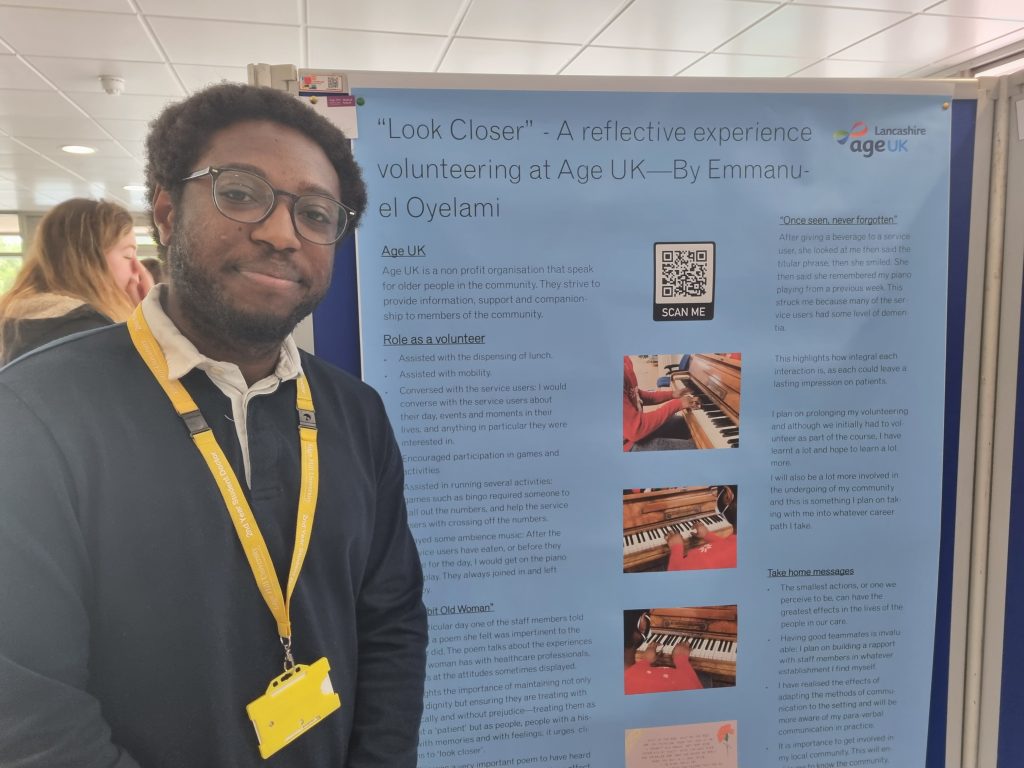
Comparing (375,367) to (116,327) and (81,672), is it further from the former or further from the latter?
(81,672)

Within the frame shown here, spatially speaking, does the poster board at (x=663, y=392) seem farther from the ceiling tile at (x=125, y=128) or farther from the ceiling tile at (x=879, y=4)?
the ceiling tile at (x=125, y=128)

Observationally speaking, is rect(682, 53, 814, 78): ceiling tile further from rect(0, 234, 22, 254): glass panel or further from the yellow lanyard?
rect(0, 234, 22, 254): glass panel

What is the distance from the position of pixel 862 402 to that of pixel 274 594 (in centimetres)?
123

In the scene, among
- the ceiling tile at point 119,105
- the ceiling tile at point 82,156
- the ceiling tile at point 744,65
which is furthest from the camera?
the ceiling tile at point 82,156

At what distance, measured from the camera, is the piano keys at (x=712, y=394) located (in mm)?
1316

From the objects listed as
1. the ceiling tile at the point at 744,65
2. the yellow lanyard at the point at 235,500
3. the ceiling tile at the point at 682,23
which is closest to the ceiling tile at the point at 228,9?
A: the ceiling tile at the point at 682,23

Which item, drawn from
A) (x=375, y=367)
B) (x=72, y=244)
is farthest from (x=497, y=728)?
(x=72, y=244)

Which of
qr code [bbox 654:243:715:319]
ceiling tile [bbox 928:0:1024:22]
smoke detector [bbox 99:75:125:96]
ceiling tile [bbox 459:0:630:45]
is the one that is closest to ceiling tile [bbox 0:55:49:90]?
smoke detector [bbox 99:75:125:96]

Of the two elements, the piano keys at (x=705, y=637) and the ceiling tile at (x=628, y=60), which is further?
the ceiling tile at (x=628, y=60)

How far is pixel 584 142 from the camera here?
1.25m

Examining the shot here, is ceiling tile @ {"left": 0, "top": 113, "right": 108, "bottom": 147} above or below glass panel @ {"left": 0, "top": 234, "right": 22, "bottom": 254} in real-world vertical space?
above

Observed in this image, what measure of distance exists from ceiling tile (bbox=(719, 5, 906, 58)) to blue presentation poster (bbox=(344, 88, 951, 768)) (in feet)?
11.1

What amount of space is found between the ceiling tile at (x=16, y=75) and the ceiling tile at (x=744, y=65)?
478 centimetres

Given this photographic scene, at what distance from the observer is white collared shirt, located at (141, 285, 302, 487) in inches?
33.5
